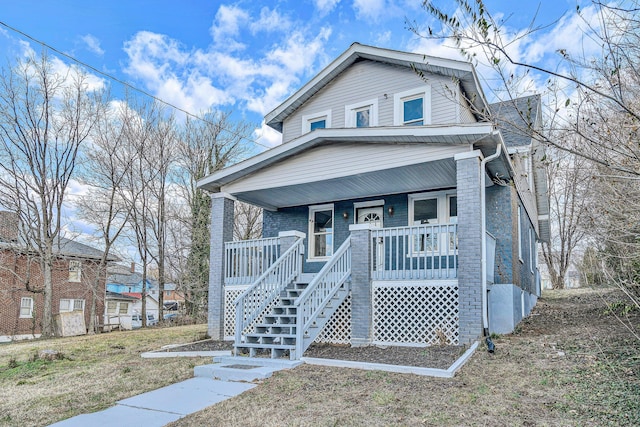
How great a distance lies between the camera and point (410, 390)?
549cm

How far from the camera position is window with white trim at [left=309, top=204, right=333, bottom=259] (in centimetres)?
1304

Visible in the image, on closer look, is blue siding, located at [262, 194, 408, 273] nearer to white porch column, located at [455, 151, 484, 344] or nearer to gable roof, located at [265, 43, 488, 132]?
gable roof, located at [265, 43, 488, 132]

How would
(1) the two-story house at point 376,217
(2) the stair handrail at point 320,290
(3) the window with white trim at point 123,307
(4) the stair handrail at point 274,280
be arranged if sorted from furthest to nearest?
(3) the window with white trim at point 123,307 → (4) the stair handrail at point 274,280 → (1) the two-story house at point 376,217 → (2) the stair handrail at point 320,290

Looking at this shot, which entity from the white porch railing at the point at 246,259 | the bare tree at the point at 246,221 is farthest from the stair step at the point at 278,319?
the bare tree at the point at 246,221

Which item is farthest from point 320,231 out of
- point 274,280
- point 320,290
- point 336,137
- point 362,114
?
point 320,290

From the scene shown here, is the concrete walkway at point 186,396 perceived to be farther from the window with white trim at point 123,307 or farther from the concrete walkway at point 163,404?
the window with white trim at point 123,307

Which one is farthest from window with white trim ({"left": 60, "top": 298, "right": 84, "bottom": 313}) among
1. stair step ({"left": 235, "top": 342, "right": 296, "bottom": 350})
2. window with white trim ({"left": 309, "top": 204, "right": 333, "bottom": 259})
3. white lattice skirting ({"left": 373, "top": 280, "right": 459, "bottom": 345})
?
white lattice skirting ({"left": 373, "top": 280, "right": 459, "bottom": 345})

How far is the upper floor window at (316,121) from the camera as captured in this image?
42.1ft

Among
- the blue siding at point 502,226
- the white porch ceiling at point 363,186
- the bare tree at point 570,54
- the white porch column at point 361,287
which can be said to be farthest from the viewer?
the blue siding at point 502,226

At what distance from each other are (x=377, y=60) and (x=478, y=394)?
30.4ft

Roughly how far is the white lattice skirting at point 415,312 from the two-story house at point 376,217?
0.09 feet

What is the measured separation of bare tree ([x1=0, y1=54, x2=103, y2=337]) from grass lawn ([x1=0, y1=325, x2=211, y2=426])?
10.4m

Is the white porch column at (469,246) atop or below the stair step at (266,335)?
atop

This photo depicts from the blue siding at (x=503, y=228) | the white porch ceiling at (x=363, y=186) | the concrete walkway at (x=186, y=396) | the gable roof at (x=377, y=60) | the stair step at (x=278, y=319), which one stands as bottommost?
the concrete walkway at (x=186, y=396)
